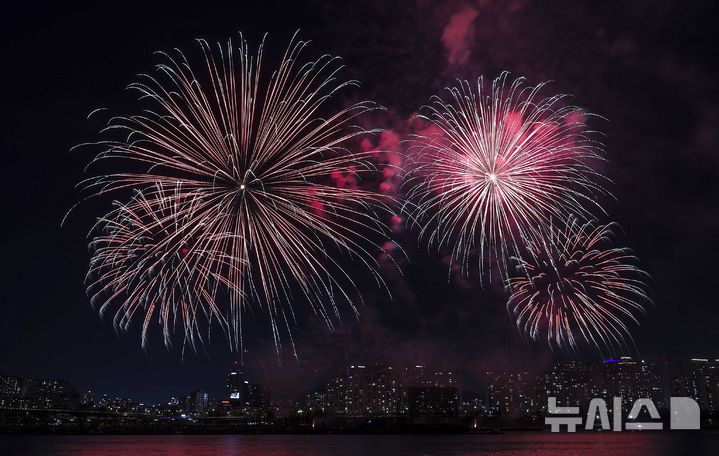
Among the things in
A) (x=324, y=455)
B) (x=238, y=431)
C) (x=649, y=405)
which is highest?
(x=649, y=405)

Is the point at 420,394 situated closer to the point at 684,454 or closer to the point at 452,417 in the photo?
the point at 452,417

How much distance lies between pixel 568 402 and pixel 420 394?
1855 inches

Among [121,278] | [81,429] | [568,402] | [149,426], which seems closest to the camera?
[121,278]

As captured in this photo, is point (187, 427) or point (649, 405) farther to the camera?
point (187, 427)

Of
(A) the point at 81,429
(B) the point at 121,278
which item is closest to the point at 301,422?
(A) the point at 81,429

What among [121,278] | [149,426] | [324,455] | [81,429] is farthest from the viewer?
[149,426]

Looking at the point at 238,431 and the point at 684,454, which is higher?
the point at 684,454

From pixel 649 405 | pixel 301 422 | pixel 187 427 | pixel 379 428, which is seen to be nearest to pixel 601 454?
pixel 649 405

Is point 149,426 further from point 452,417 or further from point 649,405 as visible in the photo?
point 649,405

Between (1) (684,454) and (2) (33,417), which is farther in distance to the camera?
(2) (33,417)

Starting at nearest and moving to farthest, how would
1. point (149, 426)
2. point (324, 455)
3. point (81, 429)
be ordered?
point (324, 455) < point (81, 429) < point (149, 426)

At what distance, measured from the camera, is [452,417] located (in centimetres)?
19338

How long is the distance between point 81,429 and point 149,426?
62.8ft

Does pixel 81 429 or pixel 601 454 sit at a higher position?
pixel 601 454
